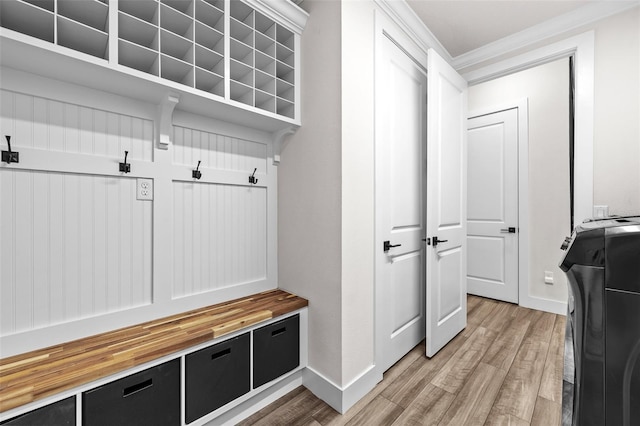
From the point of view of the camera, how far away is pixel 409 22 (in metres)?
2.09

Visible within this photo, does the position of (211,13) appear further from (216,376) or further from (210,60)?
(216,376)

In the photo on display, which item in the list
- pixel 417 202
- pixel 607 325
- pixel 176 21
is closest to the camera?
pixel 607 325

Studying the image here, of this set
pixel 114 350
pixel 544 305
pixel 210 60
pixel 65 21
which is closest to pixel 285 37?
pixel 210 60

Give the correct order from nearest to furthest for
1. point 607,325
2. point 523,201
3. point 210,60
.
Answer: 1. point 607,325
2. point 210,60
3. point 523,201

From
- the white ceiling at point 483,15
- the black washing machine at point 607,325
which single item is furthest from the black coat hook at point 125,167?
the white ceiling at point 483,15

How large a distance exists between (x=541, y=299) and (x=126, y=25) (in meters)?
4.23

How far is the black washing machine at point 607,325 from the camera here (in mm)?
527

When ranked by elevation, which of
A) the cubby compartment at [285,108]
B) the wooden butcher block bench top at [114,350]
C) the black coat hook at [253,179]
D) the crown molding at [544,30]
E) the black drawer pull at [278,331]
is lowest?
the black drawer pull at [278,331]

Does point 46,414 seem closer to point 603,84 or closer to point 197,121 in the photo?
point 197,121

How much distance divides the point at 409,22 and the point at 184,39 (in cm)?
161

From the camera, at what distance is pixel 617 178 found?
6.59 ft

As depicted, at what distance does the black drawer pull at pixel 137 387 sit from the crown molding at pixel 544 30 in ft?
11.4

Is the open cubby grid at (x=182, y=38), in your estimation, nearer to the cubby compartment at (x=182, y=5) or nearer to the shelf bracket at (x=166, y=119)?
the cubby compartment at (x=182, y=5)

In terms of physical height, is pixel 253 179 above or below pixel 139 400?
above
